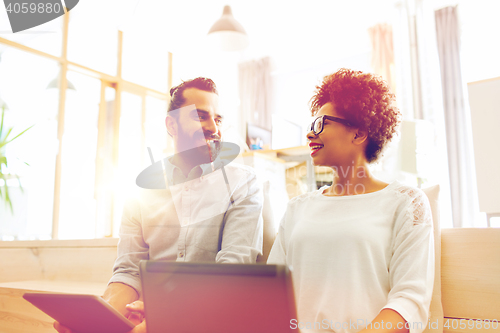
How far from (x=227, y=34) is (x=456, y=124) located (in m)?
2.57

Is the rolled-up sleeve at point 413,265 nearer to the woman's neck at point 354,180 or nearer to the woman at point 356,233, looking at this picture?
the woman at point 356,233

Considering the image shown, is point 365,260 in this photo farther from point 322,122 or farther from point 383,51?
point 383,51

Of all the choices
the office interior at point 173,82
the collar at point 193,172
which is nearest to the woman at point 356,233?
the collar at point 193,172

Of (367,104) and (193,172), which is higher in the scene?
(367,104)

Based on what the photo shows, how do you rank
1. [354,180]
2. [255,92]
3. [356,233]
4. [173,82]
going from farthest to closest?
[255,92] < [173,82] < [354,180] < [356,233]

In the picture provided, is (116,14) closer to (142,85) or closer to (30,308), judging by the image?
(142,85)

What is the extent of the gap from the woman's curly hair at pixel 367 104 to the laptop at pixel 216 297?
2.29ft

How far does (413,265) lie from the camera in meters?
0.79

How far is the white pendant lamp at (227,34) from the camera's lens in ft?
11.2

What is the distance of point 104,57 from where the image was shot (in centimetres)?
436

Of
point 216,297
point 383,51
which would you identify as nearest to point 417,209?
point 216,297

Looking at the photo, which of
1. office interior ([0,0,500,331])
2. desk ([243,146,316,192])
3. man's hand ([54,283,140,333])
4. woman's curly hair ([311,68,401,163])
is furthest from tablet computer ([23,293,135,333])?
desk ([243,146,316,192])

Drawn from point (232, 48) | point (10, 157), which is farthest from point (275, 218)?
point (10, 157)

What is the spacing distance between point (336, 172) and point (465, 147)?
3.47 metres
